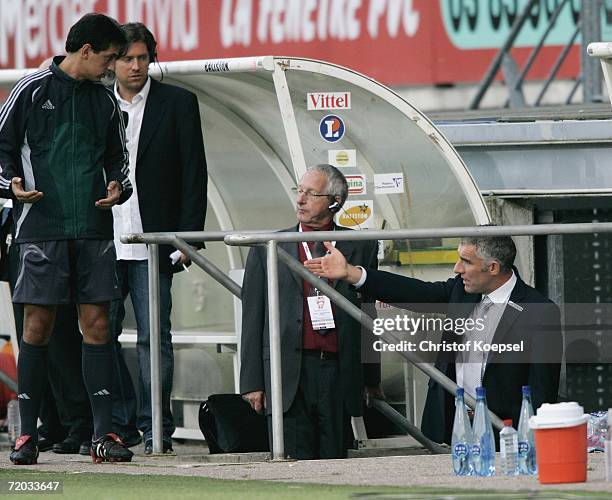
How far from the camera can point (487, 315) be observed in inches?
339

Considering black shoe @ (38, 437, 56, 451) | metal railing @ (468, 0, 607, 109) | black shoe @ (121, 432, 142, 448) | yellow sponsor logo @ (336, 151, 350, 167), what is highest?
metal railing @ (468, 0, 607, 109)

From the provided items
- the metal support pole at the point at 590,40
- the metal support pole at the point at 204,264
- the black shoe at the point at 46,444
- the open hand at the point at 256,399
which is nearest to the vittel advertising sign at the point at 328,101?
the metal support pole at the point at 204,264

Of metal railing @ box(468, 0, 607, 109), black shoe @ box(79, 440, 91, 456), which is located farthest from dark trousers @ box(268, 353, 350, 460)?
metal railing @ box(468, 0, 607, 109)

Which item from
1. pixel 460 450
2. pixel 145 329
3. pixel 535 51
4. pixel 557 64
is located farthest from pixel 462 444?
pixel 557 64

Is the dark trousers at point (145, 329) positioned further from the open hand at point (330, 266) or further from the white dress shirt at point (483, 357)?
the white dress shirt at point (483, 357)

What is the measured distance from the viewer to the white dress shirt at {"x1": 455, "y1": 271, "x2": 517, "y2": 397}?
8578mm

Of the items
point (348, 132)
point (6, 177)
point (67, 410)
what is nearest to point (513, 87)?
point (348, 132)

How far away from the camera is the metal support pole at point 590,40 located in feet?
45.8

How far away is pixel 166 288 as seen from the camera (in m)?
9.70

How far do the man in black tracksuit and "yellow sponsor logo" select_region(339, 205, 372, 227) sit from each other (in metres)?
1.85

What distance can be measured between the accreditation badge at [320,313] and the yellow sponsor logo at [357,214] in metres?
1.48

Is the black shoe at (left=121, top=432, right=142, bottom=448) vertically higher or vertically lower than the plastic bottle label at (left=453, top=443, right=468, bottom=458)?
lower

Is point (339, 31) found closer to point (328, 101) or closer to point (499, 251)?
point (328, 101)

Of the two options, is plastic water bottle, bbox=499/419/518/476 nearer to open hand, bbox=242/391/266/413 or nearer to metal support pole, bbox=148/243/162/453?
open hand, bbox=242/391/266/413
